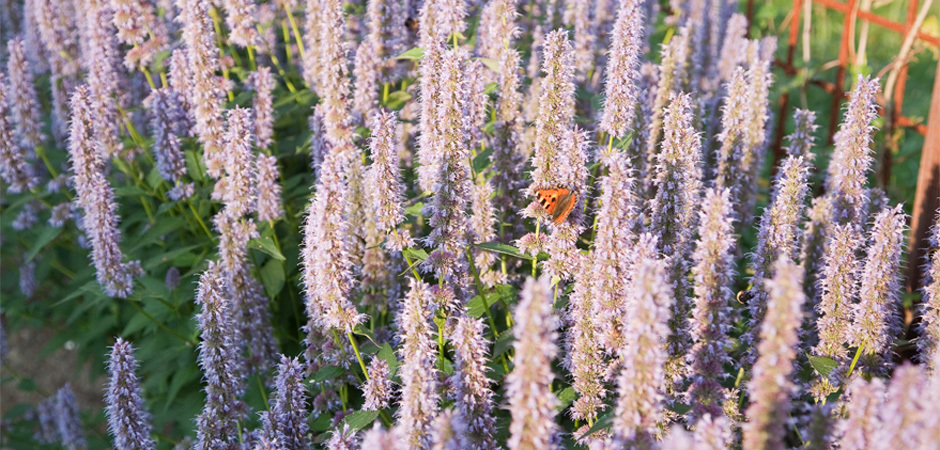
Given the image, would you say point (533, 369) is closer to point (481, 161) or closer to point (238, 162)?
point (481, 161)

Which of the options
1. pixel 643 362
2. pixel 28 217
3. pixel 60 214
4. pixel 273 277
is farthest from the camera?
pixel 28 217

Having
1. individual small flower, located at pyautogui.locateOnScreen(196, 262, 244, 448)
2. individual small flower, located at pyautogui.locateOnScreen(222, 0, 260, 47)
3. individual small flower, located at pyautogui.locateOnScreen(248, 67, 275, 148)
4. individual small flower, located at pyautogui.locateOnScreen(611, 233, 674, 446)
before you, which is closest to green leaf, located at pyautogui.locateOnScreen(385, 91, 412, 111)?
individual small flower, located at pyautogui.locateOnScreen(248, 67, 275, 148)

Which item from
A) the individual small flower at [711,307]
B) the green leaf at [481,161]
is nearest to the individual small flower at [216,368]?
the green leaf at [481,161]

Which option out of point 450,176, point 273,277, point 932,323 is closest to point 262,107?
point 273,277

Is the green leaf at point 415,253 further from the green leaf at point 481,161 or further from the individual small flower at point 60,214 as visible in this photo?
the individual small flower at point 60,214

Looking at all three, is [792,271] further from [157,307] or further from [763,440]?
[157,307]
